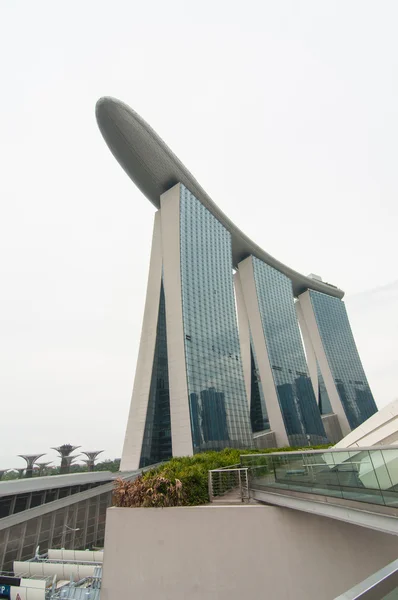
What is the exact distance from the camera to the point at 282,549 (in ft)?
25.9

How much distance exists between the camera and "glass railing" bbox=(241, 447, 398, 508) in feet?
20.4

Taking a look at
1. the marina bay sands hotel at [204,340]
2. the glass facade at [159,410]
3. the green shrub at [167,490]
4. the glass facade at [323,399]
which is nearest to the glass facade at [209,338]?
the marina bay sands hotel at [204,340]

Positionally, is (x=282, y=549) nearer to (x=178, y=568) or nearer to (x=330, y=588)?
(x=330, y=588)

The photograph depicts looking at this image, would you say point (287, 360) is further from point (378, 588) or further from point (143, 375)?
point (378, 588)

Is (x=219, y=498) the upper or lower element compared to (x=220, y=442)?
lower

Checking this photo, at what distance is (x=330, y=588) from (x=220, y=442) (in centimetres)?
2748

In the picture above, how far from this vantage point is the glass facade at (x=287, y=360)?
167ft

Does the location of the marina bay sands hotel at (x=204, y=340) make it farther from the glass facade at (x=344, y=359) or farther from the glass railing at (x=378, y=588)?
the glass railing at (x=378, y=588)

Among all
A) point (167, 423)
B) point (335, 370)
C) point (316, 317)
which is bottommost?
point (167, 423)

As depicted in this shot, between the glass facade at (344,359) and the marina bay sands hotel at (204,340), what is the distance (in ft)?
2.35

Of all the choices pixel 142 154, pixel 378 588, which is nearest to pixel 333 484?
pixel 378 588

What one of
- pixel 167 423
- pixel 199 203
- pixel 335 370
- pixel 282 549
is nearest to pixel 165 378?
pixel 167 423

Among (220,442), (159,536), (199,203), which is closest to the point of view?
(159,536)

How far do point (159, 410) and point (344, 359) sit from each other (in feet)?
175
